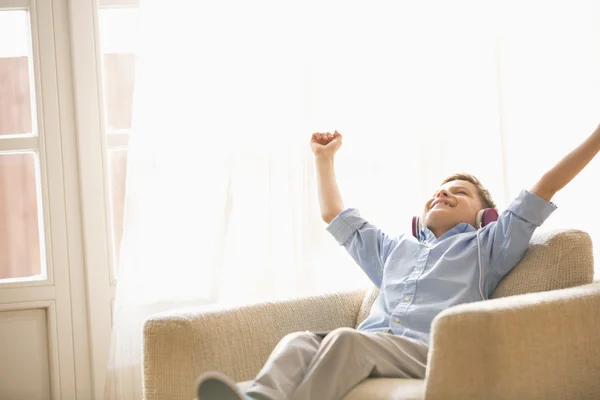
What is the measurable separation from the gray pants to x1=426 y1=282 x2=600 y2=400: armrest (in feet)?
0.73

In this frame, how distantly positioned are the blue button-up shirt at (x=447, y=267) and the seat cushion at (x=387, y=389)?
0.95ft

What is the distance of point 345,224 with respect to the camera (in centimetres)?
232

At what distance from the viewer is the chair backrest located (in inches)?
75.3

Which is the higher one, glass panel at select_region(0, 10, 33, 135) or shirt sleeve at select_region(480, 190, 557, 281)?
glass panel at select_region(0, 10, 33, 135)

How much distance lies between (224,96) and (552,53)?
1127mm

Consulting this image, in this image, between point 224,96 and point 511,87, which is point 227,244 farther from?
point 511,87

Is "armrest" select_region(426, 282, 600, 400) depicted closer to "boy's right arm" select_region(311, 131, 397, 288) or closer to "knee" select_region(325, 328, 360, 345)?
"knee" select_region(325, 328, 360, 345)

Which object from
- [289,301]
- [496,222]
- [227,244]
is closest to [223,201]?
[227,244]

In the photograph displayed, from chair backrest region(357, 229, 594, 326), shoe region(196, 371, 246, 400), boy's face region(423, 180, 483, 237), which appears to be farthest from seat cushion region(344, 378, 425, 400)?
boy's face region(423, 180, 483, 237)

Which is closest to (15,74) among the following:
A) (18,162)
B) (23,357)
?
(18,162)

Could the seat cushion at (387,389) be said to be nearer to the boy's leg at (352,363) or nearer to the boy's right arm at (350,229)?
the boy's leg at (352,363)

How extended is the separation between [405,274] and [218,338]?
53 cm

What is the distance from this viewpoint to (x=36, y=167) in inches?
115

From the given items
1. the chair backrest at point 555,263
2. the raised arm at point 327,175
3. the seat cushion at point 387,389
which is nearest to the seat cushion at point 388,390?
the seat cushion at point 387,389
